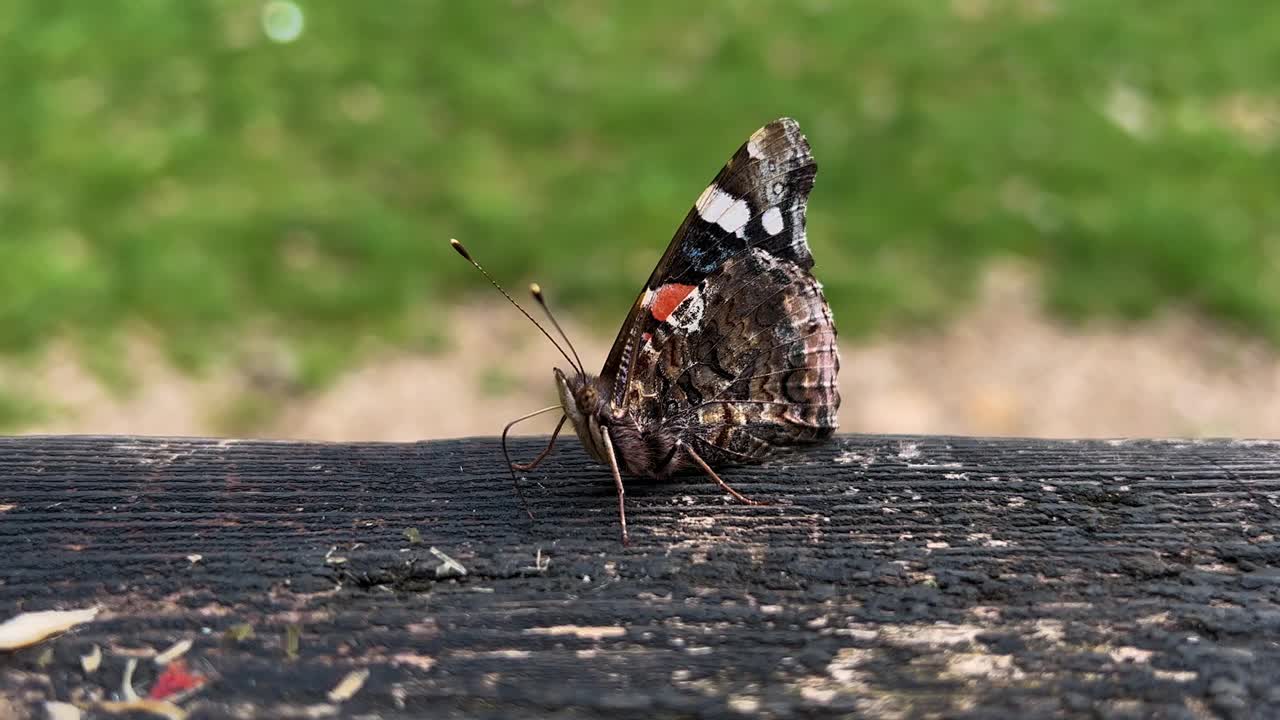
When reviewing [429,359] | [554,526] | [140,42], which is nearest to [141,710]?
[554,526]

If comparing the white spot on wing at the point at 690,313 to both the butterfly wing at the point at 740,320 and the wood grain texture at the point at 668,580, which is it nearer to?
the butterfly wing at the point at 740,320

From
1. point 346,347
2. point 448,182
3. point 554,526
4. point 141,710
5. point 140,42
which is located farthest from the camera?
point 140,42

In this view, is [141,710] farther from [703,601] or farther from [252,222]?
[252,222]

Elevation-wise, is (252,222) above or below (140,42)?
below

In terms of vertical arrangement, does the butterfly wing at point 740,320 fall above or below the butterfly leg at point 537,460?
above

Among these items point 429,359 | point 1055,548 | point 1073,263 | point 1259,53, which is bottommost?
point 1055,548

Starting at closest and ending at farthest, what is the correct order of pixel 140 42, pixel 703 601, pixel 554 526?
1. pixel 703 601
2. pixel 554 526
3. pixel 140 42

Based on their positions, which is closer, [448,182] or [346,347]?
[346,347]

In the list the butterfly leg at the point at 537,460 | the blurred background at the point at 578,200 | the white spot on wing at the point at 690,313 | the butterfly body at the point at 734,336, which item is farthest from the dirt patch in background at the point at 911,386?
the butterfly leg at the point at 537,460
